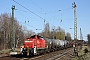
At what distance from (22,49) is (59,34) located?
82.1 metres

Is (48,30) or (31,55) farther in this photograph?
(48,30)

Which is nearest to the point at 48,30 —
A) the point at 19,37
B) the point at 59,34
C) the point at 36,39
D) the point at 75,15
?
the point at 59,34

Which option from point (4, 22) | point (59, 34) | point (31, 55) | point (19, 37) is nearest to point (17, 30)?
point (19, 37)

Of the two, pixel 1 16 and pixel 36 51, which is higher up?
pixel 1 16

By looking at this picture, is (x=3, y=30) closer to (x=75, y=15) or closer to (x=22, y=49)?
(x=75, y=15)

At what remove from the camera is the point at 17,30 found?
7788 centimetres

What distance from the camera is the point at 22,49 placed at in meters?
28.2

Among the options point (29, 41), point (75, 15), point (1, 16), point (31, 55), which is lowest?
point (31, 55)

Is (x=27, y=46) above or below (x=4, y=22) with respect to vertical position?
below

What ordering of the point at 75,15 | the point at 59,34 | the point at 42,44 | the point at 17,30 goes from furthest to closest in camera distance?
the point at 59,34 < the point at 17,30 < the point at 75,15 < the point at 42,44

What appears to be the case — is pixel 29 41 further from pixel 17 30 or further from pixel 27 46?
pixel 17 30

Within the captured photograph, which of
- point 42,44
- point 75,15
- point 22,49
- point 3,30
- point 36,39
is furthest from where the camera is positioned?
point 3,30

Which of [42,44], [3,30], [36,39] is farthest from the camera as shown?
[3,30]

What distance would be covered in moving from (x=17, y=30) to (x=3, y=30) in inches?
363
